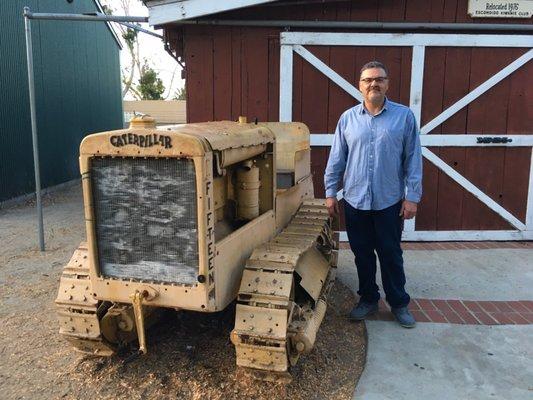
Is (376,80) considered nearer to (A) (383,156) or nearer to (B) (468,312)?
(A) (383,156)

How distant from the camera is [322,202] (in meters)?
4.50

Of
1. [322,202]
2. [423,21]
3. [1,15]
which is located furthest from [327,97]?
[1,15]

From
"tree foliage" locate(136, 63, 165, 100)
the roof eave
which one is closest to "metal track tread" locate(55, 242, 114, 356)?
the roof eave

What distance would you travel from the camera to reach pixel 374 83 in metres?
3.44

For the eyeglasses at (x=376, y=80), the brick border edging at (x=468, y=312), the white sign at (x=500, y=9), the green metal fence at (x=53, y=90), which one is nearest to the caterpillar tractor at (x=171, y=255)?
the eyeglasses at (x=376, y=80)

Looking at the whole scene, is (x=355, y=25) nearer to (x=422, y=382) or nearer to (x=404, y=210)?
(x=404, y=210)

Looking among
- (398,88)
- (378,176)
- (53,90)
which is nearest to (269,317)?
(378,176)

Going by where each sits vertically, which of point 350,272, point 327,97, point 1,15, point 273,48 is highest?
point 1,15

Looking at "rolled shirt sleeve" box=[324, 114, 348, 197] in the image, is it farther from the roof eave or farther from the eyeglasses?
the roof eave

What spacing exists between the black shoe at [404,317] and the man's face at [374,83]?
1578 millimetres

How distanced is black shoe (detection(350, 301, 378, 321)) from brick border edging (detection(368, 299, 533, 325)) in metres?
0.05

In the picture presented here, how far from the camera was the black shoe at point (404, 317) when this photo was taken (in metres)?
3.74

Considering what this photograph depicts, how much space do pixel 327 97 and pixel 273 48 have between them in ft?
2.75

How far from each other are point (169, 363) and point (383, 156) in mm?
1979
